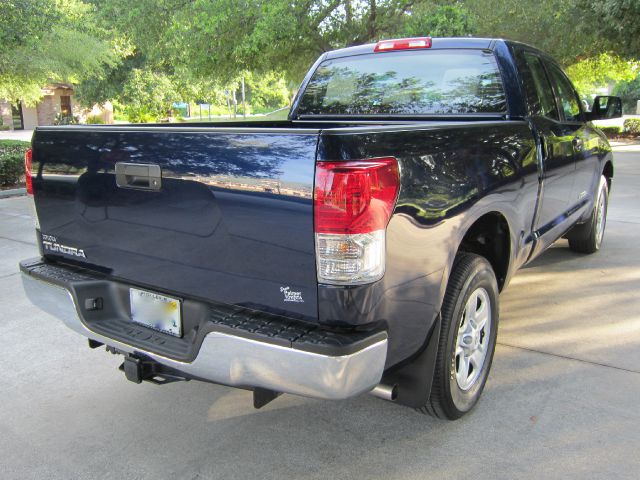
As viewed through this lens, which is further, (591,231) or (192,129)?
(591,231)

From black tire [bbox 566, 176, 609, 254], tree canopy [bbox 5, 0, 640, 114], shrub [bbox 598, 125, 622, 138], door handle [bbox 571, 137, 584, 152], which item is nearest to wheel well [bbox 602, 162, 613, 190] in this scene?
black tire [bbox 566, 176, 609, 254]

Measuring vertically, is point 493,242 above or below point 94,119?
below

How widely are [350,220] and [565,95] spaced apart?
142 inches

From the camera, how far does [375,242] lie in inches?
84.3

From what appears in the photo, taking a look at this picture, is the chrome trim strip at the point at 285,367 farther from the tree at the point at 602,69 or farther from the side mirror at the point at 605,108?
the tree at the point at 602,69

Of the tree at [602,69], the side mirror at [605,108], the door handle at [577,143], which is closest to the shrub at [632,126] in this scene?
the tree at [602,69]

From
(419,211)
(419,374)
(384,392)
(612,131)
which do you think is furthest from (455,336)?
(612,131)

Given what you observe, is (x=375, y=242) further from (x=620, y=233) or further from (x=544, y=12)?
(x=544, y=12)

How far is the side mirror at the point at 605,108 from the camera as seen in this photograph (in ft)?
17.2

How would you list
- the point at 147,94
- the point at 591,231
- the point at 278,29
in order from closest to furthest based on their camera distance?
the point at 591,231 → the point at 278,29 → the point at 147,94

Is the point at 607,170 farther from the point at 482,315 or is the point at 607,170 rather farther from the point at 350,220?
the point at 350,220

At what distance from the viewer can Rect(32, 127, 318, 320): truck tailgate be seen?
2.18 meters

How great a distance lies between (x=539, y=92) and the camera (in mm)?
4117

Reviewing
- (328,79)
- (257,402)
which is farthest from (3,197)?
(257,402)
